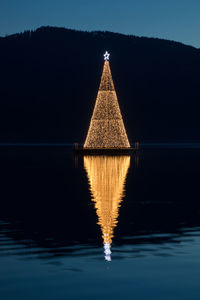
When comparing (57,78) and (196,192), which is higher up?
(57,78)

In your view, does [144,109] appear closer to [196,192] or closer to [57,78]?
[57,78]

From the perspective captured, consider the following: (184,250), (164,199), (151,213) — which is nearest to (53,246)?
(184,250)

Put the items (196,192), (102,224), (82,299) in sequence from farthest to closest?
(196,192), (102,224), (82,299)

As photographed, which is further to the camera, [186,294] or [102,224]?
[102,224]

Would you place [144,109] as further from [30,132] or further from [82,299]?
[82,299]

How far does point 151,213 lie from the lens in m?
18.0

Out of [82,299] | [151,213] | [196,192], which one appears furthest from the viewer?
[196,192]

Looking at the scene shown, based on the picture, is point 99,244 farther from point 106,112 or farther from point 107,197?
point 106,112

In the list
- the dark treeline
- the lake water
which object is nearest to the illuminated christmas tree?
the lake water

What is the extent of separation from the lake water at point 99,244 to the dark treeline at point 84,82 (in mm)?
164760

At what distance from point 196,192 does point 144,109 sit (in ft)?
545

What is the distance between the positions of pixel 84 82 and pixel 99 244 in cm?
18172

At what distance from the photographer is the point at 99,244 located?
12688 mm

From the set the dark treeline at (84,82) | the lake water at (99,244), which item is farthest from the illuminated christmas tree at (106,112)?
the dark treeline at (84,82)
